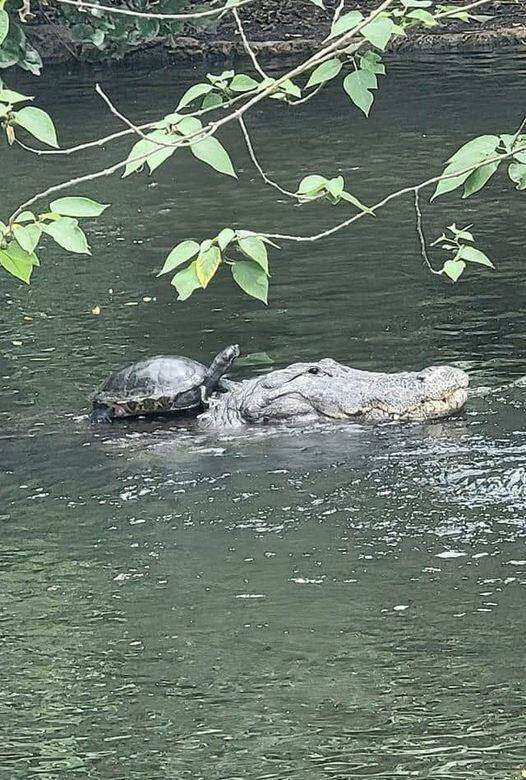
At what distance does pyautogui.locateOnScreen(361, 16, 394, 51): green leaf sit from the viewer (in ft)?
11.3

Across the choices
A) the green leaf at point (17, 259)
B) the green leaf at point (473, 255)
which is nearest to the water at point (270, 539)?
the green leaf at point (473, 255)

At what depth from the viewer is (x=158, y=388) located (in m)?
8.53

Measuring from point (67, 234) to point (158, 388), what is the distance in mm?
5202

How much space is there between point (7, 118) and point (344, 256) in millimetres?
8468

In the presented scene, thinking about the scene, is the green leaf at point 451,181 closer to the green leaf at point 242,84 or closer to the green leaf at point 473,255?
the green leaf at point 473,255

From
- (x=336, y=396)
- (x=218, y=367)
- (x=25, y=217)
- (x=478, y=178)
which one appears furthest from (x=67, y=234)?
(x=218, y=367)

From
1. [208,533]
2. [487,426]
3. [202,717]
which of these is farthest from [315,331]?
[202,717]

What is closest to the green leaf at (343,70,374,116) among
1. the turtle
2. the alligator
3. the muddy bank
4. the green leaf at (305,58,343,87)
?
the green leaf at (305,58,343,87)

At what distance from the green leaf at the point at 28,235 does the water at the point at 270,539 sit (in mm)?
1987

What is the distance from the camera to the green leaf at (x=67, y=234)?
332cm

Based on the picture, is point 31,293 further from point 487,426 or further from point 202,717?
point 202,717

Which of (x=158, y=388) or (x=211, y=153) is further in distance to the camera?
(x=158, y=388)

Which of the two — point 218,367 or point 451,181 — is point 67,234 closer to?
point 451,181

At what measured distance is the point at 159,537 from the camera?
22.2ft
